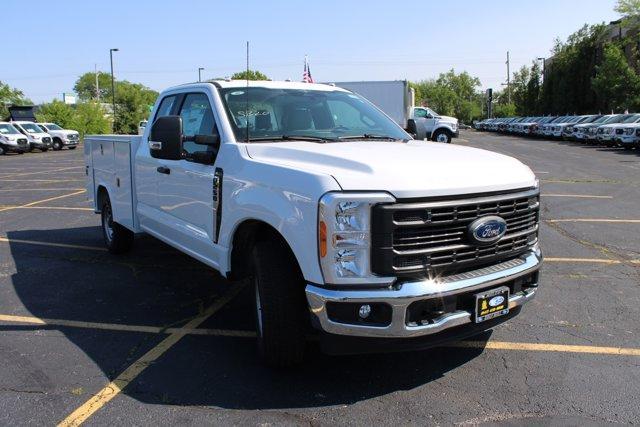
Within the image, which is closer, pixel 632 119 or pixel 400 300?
pixel 400 300

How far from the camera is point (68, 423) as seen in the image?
3.33 meters

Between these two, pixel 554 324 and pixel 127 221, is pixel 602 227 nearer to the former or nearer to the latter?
pixel 554 324

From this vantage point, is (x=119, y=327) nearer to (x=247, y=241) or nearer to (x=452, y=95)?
(x=247, y=241)

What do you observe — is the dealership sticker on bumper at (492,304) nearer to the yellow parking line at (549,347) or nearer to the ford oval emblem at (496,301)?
the ford oval emblem at (496,301)

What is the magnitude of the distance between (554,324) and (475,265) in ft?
5.33

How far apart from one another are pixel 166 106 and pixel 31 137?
3357 cm

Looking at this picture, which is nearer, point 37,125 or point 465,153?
point 465,153

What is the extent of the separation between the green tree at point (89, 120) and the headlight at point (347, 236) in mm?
50353

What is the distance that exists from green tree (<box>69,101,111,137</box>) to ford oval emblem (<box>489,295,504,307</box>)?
50.5 metres

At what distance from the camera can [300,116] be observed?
4871mm

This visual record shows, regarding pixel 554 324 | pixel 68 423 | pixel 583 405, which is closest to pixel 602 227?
pixel 554 324

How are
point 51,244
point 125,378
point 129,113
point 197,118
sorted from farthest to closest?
point 129,113
point 51,244
point 197,118
point 125,378

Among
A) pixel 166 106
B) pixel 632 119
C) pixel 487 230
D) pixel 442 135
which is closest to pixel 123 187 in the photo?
pixel 166 106

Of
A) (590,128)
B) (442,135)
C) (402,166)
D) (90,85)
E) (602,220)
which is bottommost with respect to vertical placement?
(602,220)
